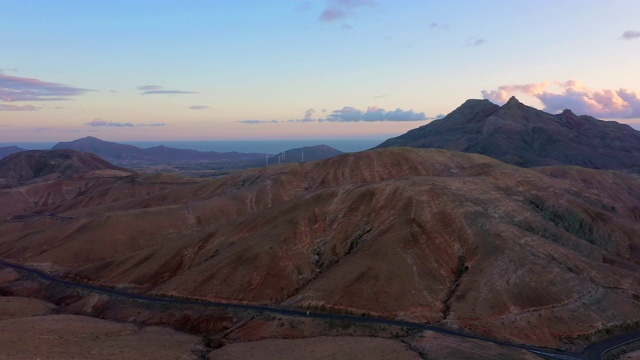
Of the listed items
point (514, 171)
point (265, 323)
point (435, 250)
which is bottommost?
point (265, 323)

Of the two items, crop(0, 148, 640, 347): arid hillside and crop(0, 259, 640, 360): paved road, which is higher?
crop(0, 148, 640, 347): arid hillside

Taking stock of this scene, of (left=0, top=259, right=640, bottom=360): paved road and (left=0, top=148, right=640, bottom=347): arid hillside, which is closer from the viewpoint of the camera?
(left=0, top=259, right=640, bottom=360): paved road

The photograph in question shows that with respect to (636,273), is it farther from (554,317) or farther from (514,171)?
(514,171)

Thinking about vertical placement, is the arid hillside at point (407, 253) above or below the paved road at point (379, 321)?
above

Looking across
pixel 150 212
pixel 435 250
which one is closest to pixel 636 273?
pixel 435 250

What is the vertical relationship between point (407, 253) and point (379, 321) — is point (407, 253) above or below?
above

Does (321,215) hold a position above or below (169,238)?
above

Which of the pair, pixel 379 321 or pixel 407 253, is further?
pixel 407 253

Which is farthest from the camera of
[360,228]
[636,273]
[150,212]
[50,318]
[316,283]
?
[150,212]
